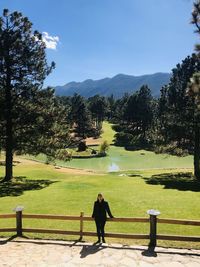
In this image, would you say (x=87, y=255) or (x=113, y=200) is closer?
(x=87, y=255)

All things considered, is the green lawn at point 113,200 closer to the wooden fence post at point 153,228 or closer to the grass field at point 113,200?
the grass field at point 113,200

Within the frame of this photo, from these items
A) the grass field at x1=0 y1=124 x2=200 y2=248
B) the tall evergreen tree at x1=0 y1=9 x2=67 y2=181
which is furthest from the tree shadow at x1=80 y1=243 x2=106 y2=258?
the tall evergreen tree at x1=0 y1=9 x2=67 y2=181

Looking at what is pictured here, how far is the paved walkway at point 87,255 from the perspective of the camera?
12.9 m

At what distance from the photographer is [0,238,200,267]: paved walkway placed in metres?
12.9

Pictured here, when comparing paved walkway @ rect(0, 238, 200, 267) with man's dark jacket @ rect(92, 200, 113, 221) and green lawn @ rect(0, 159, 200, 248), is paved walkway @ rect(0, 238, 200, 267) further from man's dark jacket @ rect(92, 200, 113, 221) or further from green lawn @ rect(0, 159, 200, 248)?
green lawn @ rect(0, 159, 200, 248)

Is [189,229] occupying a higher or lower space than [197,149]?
lower

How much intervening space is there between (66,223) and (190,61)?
27395 mm

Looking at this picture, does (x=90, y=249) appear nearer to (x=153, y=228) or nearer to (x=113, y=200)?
(x=153, y=228)

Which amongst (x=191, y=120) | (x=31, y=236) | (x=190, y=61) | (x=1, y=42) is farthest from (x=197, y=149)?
(x=31, y=236)

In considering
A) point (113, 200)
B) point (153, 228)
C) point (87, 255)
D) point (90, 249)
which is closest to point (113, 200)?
point (113, 200)

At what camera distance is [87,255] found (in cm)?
1373

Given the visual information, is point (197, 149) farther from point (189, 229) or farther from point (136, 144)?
point (136, 144)

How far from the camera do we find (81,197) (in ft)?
84.6

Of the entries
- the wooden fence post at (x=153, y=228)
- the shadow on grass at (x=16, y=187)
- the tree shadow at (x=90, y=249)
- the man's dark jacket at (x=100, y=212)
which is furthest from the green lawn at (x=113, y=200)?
the man's dark jacket at (x=100, y=212)
